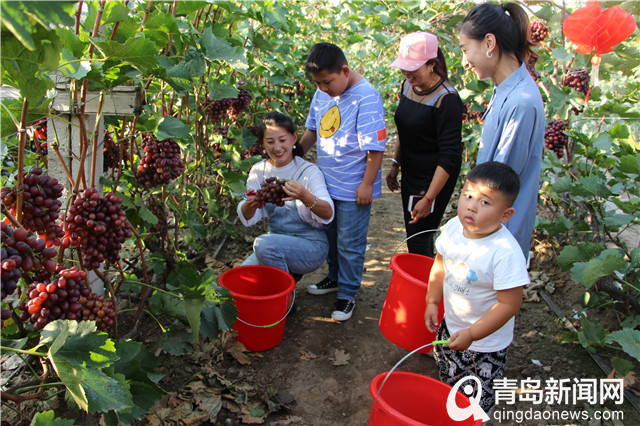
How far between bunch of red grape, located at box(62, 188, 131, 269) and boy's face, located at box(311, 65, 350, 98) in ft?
5.12

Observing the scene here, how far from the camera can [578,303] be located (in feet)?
10.2

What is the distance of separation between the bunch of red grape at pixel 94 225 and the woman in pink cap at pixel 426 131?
1730mm

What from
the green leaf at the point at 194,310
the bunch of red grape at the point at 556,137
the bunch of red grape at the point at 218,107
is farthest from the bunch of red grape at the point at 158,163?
the bunch of red grape at the point at 556,137

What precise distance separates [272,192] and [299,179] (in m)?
0.40

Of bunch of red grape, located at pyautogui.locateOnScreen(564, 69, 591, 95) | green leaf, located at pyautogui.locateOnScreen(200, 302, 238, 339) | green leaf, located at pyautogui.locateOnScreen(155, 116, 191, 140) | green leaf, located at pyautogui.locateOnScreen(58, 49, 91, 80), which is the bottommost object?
green leaf, located at pyautogui.locateOnScreen(200, 302, 238, 339)

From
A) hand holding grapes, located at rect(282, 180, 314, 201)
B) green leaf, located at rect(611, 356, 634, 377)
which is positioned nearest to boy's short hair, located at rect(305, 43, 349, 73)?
hand holding grapes, located at rect(282, 180, 314, 201)

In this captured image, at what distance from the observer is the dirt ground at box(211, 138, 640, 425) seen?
90.3 inches

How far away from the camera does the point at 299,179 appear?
2.86 meters

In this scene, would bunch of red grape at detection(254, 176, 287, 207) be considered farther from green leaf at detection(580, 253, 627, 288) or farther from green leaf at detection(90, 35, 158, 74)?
green leaf at detection(580, 253, 627, 288)

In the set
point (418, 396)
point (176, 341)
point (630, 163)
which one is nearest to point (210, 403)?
point (176, 341)

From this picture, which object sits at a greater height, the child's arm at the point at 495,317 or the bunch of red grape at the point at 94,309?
the bunch of red grape at the point at 94,309

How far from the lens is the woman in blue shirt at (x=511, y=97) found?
6.15 feet

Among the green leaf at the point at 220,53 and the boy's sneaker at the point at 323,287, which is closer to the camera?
the green leaf at the point at 220,53

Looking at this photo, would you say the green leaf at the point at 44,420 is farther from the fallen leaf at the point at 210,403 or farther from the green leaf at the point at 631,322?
the green leaf at the point at 631,322
